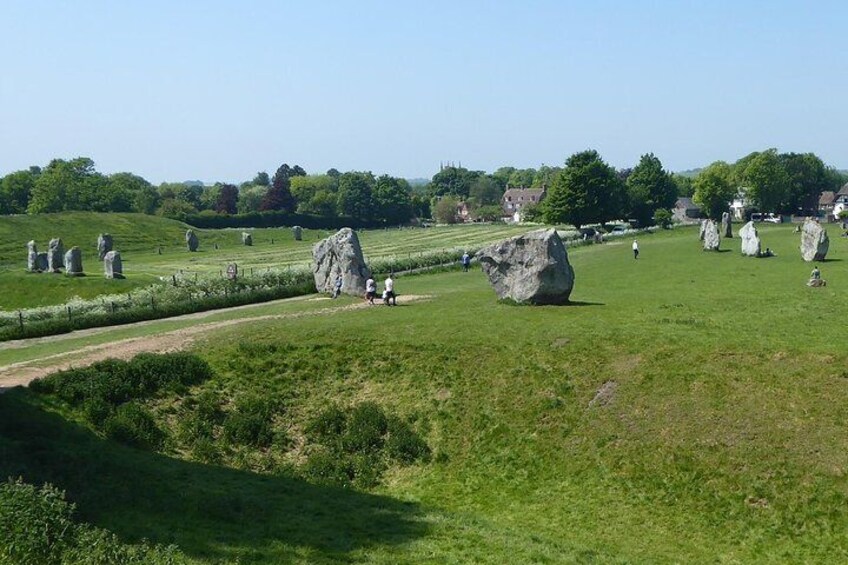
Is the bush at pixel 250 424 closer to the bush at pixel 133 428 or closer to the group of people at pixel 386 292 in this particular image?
the bush at pixel 133 428

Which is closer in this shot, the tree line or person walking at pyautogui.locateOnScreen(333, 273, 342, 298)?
person walking at pyautogui.locateOnScreen(333, 273, 342, 298)

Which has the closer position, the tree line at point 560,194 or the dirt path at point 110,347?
the dirt path at point 110,347

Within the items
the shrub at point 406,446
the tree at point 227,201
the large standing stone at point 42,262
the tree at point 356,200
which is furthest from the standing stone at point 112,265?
the tree at point 227,201

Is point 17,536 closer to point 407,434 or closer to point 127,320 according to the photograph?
point 407,434

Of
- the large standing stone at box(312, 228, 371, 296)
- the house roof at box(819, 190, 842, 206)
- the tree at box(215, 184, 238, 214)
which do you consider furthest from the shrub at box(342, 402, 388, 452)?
the house roof at box(819, 190, 842, 206)

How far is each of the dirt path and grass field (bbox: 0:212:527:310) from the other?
2310 centimetres

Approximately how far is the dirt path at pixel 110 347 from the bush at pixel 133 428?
399 centimetres

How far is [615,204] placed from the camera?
106 metres

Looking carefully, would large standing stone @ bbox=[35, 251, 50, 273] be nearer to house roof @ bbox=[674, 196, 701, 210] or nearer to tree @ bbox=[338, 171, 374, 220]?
tree @ bbox=[338, 171, 374, 220]

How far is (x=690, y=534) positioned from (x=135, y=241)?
99.1 meters

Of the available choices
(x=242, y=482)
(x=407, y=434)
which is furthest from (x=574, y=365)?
(x=242, y=482)

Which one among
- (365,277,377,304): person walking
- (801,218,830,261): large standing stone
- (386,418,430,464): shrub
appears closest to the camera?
(386,418,430,464): shrub

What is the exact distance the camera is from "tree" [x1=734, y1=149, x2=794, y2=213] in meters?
140

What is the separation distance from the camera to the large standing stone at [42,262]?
224 feet
